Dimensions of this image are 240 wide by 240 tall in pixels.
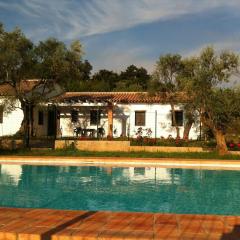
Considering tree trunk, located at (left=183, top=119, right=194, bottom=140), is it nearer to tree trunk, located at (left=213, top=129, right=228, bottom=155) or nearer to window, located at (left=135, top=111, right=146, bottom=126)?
window, located at (left=135, top=111, right=146, bottom=126)

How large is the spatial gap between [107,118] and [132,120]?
1730 mm

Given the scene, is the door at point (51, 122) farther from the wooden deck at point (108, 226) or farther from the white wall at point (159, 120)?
the wooden deck at point (108, 226)

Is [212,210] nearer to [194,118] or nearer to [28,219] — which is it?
[28,219]

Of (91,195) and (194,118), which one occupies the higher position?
(194,118)

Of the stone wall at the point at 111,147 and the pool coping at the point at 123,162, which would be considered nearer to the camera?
the pool coping at the point at 123,162

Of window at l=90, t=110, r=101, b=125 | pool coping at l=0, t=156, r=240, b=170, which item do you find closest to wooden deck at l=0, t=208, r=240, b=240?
pool coping at l=0, t=156, r=240, b=170

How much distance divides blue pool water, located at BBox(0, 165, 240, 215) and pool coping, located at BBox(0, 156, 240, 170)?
72 cm

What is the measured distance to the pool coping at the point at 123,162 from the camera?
58.0ft

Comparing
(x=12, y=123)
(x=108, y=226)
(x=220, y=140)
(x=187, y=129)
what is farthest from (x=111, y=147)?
(x=108, y=226)

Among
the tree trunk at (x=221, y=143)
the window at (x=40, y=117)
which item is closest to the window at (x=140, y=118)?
the window at (x=40, y=117)

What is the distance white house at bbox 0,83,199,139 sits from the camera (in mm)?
28641

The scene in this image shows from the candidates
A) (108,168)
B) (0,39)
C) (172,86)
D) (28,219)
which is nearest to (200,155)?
(108,168)

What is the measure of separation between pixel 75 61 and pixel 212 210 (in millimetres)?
15049

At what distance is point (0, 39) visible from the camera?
73.6 feet
